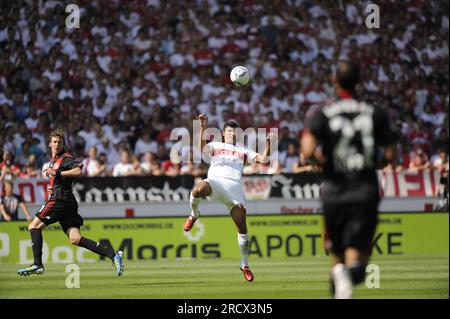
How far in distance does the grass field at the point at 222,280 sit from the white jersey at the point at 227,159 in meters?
1.89

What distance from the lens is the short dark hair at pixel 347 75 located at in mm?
8992

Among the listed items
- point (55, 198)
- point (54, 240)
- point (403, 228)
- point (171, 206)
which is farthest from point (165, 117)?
point (55, 198)

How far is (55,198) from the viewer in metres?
15.9

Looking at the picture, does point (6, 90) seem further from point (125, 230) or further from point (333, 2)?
point (333, 2)

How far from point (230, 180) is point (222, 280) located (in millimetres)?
1951

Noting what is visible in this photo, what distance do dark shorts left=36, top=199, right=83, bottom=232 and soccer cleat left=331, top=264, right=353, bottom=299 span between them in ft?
25.6

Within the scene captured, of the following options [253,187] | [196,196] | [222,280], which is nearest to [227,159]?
[196,196]

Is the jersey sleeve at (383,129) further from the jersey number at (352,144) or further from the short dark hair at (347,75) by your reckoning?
the short dark hair at (347,75)

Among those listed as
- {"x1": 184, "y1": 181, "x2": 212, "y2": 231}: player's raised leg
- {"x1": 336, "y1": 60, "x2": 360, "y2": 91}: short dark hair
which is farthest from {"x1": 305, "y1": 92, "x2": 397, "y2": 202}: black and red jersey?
{"x1": 184, "y1": 181, "x2": 212, "y2": 231}: player's raised leg

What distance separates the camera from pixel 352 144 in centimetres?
905

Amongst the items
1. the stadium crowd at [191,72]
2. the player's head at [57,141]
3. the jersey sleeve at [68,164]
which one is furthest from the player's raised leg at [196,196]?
the stadium crowd at [191,72]

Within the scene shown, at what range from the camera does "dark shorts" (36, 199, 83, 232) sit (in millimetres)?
15844

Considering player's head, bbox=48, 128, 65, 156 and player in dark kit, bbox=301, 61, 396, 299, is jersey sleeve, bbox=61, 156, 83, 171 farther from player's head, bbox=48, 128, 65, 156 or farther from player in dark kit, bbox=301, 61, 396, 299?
player in dark kit, bbox=301, 61, 396, 299

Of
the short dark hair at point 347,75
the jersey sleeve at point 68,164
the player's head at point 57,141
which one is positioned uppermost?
the short dark hair at point 347,75
